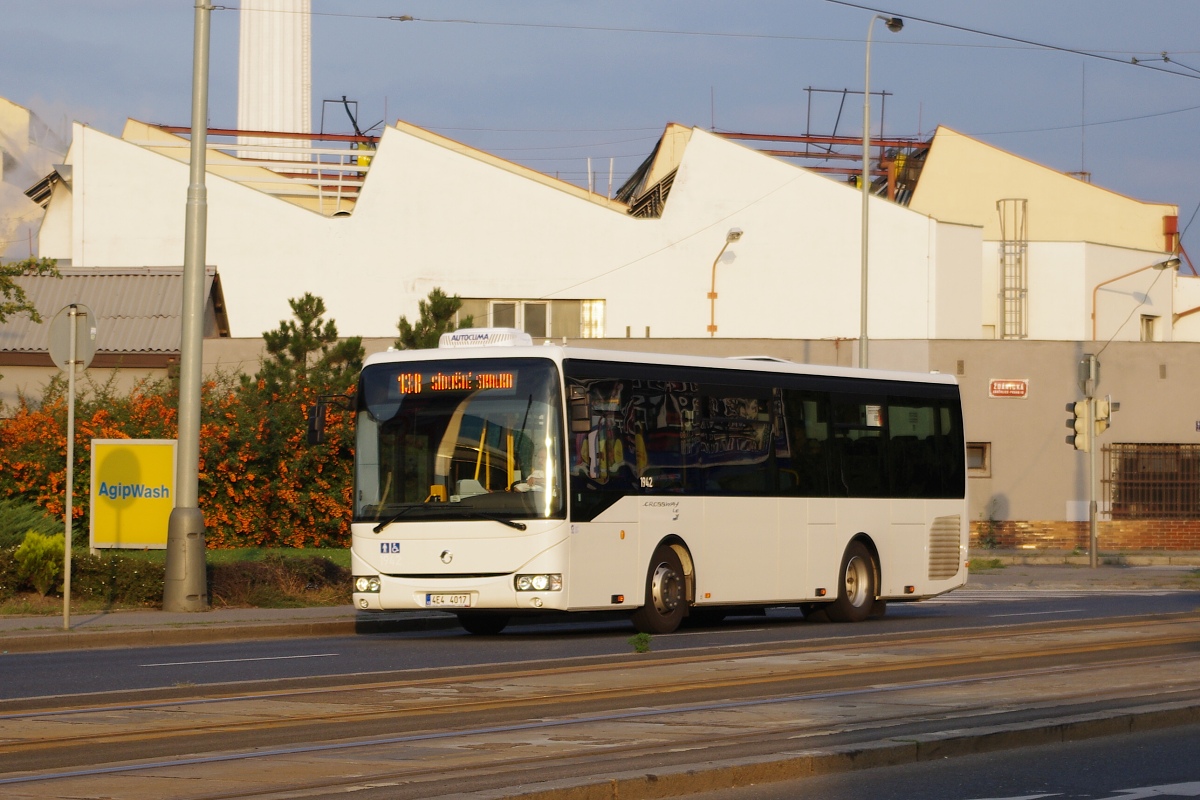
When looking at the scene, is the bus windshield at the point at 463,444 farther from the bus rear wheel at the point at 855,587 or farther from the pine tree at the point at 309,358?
the pine tree at the point at 309,358

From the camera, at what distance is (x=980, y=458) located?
42812 mm

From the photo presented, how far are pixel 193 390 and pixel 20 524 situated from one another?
5.18m

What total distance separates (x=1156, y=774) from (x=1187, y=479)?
36205 millimetres

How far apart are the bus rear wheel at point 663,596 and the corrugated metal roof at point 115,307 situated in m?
24.0

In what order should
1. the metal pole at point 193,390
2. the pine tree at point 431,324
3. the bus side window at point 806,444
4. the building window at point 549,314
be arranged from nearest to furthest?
the metal pole at point 193,390, the bus side window at point 806,444, the pine tree at point 431,324, the building window at point 549,314

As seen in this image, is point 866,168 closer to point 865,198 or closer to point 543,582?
point 865,198

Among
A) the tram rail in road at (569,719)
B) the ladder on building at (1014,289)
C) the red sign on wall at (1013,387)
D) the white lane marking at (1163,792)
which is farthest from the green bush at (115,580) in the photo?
the ladder on building at (1014,289)

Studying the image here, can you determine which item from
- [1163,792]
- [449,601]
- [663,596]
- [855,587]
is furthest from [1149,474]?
[1163,792]

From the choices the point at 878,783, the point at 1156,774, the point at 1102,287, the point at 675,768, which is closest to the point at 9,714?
the point at 675,768

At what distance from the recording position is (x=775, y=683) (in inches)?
460

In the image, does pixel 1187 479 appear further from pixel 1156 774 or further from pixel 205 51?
pixel 1156 774

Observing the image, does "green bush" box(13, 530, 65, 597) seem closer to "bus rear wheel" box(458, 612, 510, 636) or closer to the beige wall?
"bus rear wheel" box(458, 612, 510, 636)

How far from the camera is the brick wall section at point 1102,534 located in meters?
42.0

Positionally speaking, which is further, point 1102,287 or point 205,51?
point 1102,287
